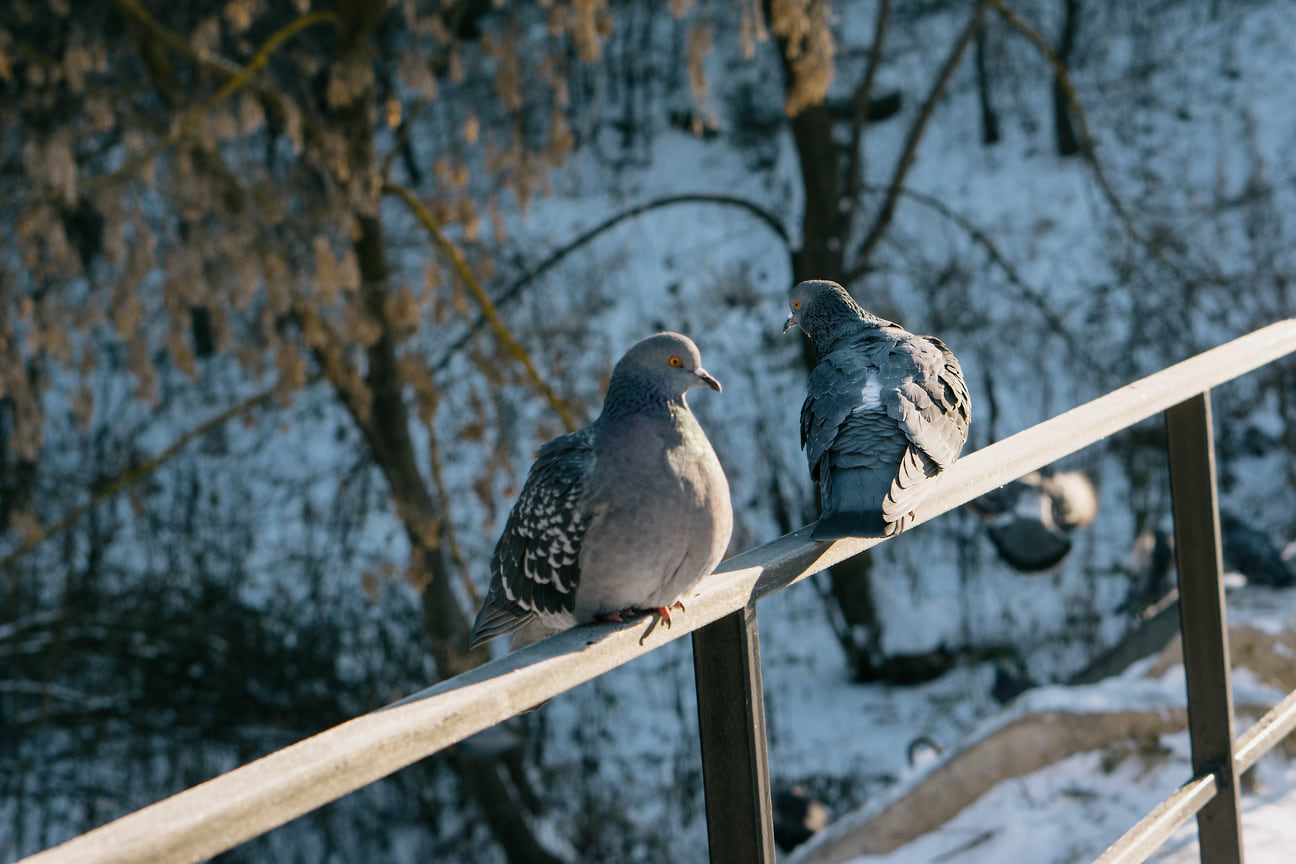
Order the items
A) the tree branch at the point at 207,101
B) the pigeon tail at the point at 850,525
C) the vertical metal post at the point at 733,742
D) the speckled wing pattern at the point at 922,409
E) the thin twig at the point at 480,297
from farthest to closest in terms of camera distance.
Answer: the thin twig at the point at 480,297 → the tree branch at the point at 207,101 → the speckled wing pattern at the point at 922,409 → the pigeon tail at the point at 850,525 → the vertical metal post at the point at 733,742

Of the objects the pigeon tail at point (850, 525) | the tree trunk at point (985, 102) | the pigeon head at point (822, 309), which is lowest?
the pigeon tail at point (850, 525)

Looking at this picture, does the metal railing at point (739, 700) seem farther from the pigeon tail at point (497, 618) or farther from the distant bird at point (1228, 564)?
the distant bird at point (1228, 564)

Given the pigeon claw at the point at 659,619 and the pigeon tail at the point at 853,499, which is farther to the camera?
the pigeon tail at the point at 853,499

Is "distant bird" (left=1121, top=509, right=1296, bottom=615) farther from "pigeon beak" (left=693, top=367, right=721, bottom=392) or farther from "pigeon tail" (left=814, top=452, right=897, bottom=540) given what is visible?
"pigeon beak" (left=693, top=367, right=721, bottom=392)

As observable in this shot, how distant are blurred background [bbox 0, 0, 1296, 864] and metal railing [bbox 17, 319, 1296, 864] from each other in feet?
8.75

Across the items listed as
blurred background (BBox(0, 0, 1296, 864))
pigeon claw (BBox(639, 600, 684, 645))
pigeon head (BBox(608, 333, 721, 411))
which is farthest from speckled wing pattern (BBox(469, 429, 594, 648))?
blurred background (BBox(0, 0, 1296, 864))

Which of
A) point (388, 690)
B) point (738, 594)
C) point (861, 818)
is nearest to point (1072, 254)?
point (388, 690)

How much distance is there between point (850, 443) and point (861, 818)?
214 cm

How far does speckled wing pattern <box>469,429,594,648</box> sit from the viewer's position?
5.08 ft

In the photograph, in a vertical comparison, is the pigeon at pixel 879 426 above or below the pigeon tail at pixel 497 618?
above

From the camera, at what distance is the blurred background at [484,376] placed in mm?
4375

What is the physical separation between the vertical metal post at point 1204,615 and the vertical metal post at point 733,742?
895mm

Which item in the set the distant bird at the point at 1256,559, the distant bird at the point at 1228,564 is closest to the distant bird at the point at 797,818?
the distant bird at the point at 1228,564

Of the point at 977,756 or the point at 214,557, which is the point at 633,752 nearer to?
the point at 214,557
